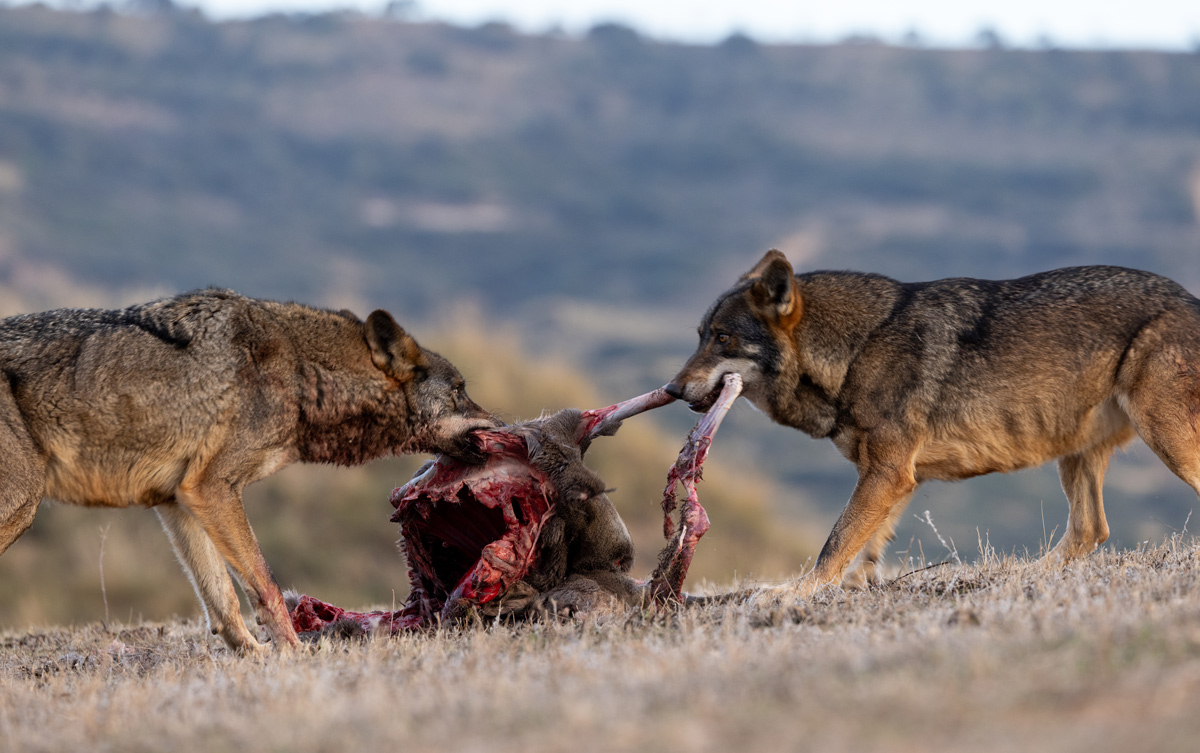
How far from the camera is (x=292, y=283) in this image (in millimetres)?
44781

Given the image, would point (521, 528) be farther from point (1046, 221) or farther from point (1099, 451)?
point (1046, 221)

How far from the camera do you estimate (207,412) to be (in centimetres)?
642

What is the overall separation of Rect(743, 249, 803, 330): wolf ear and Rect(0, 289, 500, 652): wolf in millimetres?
1879

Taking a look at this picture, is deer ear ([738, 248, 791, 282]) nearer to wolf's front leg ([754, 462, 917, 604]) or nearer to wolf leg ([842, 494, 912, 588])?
wolf's front leg ([754, 462, 917, 604])

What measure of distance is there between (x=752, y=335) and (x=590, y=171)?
6246 centimetres

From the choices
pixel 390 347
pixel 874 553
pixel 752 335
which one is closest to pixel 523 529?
pixel 390 347

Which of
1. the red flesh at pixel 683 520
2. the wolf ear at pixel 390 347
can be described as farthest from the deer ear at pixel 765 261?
the wolf ear at pixel 390 347

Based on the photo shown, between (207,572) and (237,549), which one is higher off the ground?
(237,549)

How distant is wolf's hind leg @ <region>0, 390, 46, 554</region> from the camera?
5.91 meters

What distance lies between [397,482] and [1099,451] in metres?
9.39

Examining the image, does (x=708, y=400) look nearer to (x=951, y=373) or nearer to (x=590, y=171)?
(x=951, y=373)

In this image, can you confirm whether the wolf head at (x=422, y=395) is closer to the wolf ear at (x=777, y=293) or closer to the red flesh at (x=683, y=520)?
the red flesh at (x=683, y=520)

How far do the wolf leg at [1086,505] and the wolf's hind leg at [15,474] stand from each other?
19.9 ft

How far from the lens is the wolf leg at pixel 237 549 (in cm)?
631
